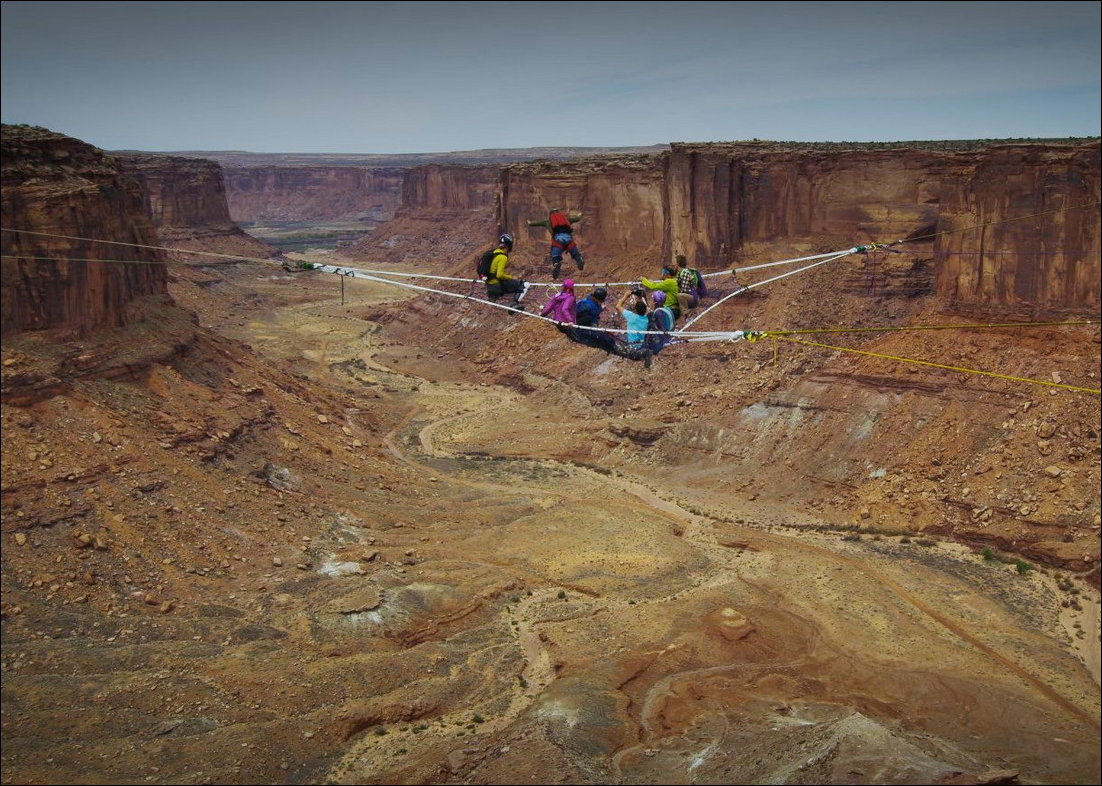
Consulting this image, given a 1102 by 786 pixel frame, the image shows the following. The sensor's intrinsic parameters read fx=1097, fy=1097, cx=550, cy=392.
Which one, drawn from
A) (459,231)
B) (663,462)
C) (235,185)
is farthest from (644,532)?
(235,185)

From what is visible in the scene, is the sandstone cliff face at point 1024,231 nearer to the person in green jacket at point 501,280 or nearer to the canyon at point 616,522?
the canyon at point 616,522

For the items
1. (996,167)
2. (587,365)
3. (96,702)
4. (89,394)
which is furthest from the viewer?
(587,365)

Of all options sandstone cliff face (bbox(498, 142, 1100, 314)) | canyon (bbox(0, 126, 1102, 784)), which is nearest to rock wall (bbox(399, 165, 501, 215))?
sandstone cliff face (bbox(498, 142, 1100, 314))

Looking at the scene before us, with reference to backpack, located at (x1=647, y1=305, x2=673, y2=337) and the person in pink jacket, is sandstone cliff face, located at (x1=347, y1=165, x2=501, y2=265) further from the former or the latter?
backpack, located at (x1=647, y1=305, x2=673, y2=337)

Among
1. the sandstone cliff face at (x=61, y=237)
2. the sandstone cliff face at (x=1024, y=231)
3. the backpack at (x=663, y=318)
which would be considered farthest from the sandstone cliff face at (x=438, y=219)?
the backpack at (x=663, y=318)

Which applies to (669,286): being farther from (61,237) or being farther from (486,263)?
(61,237)

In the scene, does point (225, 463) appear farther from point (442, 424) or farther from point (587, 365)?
point (587, 365)

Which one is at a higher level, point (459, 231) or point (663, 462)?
point (459, 231)

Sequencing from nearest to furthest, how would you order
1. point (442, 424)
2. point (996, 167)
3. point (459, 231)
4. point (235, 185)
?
1. point (996, 167)
2. point (442, 424)
3. point (459, 231)
4. point (235, 185)
